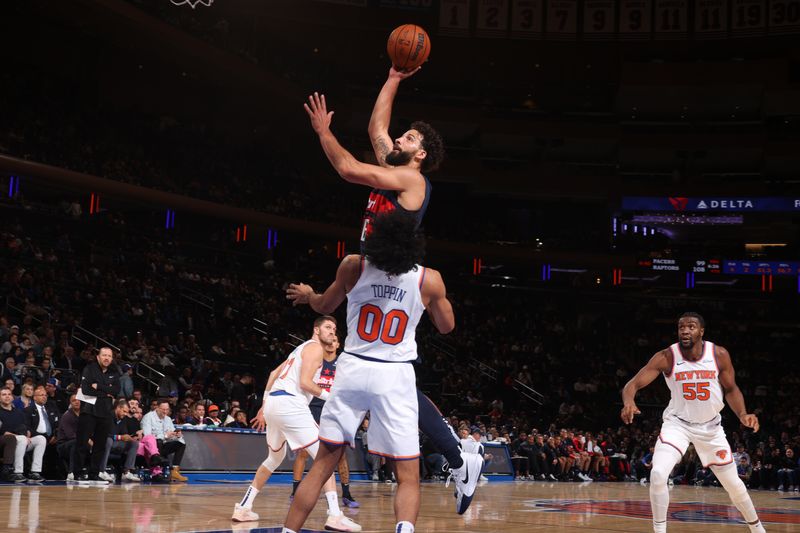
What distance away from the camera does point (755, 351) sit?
34.2 meters

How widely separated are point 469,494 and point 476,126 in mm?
29828

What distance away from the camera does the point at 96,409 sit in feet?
38.7

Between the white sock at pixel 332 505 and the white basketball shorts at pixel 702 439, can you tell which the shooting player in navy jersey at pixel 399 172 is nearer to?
the white sock at pixel 332 505

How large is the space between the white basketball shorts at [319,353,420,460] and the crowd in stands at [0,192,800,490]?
7799 millimetres

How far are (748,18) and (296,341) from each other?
63.2 feet

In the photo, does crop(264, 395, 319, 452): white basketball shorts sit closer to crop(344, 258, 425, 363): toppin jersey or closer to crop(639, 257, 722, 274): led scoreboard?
crop(344, 258, 425, 363): toppin jersey

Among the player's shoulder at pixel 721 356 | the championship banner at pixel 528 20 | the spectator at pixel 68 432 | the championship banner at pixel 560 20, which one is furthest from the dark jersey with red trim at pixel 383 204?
the championship banner at pixel 560 20

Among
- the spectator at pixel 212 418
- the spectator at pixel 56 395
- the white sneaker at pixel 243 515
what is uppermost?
the spectator at pixel 56 395

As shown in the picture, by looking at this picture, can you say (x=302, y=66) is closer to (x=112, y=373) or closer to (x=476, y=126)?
(x=476, y=126)

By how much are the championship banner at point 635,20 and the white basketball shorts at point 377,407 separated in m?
28.8

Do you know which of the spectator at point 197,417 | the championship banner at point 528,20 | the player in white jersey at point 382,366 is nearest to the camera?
the player in white jersey at point 382,366

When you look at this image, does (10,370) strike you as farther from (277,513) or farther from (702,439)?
(702,439)

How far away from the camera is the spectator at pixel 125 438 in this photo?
1295cm

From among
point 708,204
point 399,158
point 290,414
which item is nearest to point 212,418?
point 290,414
